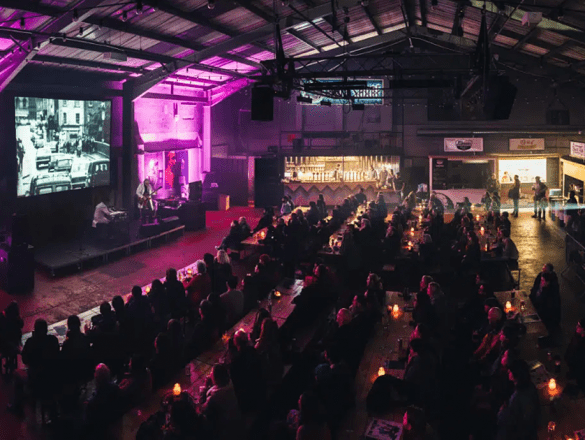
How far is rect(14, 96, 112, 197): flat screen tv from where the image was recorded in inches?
480

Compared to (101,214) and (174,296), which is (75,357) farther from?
(101,214)

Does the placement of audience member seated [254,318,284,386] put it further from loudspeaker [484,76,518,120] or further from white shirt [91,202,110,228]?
white shirt [91,202,110,228]

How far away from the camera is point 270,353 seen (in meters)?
5.79

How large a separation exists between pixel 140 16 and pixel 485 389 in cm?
928

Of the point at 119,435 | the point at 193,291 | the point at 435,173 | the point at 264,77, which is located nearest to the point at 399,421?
the point at 119,435

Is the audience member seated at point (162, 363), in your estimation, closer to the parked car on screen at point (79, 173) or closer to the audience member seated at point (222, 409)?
the audience member seated at point (222, 409)

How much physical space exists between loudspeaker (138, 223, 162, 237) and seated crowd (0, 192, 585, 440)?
5.91 metres

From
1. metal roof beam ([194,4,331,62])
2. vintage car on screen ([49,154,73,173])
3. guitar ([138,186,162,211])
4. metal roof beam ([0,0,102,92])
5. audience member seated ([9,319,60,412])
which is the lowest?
audience member seated ([9,319,60,412])

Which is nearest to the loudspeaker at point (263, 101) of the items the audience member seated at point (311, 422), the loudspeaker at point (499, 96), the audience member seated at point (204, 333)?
the loudspeaker at point (499, 96)

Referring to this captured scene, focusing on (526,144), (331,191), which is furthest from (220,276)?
(526,144)

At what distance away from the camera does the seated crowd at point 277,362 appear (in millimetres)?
4641

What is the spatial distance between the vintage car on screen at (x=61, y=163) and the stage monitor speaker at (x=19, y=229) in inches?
117

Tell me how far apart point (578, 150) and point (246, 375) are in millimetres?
16874

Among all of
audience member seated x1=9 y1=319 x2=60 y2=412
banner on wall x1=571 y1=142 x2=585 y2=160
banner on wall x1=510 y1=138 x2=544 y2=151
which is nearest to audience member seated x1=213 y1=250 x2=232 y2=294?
audience member seated x1=9 y1=319 x2=60 y2=412
